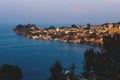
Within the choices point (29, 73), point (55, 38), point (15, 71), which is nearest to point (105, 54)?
point (15, 71)

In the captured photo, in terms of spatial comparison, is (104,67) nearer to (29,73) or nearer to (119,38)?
(119,38)

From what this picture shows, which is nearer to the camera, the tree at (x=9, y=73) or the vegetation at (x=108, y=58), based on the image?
the tree at (x=9, y=73)

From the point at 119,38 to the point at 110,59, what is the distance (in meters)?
0.98

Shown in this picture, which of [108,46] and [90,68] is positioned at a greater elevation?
[108,46]

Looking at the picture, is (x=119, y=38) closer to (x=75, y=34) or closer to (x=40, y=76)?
(x=40, y=76)

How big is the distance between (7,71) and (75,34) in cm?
4758

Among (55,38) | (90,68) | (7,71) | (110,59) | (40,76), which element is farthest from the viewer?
(55,38)

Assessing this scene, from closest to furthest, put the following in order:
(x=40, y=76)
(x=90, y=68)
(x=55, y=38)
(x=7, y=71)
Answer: (x=7, y=71) → (x=90, y=68) → (x=40, y=76) → (x=55, y=38)

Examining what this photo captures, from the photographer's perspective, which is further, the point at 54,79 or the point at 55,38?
the point at 55,38

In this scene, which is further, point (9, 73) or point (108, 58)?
point (108, 58)

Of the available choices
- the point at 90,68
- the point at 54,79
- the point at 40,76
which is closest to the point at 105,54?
the point at 90,68

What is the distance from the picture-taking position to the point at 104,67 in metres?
13.3

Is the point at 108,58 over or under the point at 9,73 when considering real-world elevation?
over

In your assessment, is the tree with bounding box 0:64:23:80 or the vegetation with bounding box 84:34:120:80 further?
the vegetation with bounding box 84:34:120:80
